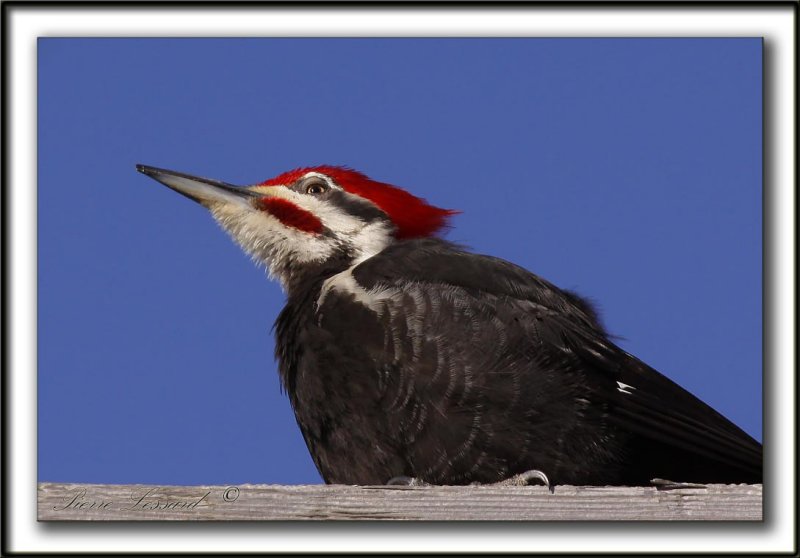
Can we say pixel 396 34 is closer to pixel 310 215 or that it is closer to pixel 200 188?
pixel 310 215

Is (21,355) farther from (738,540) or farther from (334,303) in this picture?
(738,540)

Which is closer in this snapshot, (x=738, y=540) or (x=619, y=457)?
(x=738, y=540)

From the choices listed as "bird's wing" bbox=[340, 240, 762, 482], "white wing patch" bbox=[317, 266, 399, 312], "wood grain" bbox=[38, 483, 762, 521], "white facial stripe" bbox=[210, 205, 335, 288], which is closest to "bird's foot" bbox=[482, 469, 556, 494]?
"bird's wing" bbox=[340, 240, 762, 482]

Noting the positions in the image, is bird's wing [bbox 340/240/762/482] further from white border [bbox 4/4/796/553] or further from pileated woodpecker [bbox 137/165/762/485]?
white border [bbox 4/4/796/553]

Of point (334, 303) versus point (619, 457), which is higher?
point (334, 303)

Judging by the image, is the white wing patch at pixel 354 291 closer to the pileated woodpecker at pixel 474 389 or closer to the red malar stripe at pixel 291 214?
the pileated woodpecker at pixel 474 389

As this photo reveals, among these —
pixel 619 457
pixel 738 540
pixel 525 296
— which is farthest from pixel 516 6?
pixel 738 540

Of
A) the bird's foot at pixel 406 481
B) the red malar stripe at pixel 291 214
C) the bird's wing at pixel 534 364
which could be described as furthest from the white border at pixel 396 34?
the red malar stripe at pixel 291 214
